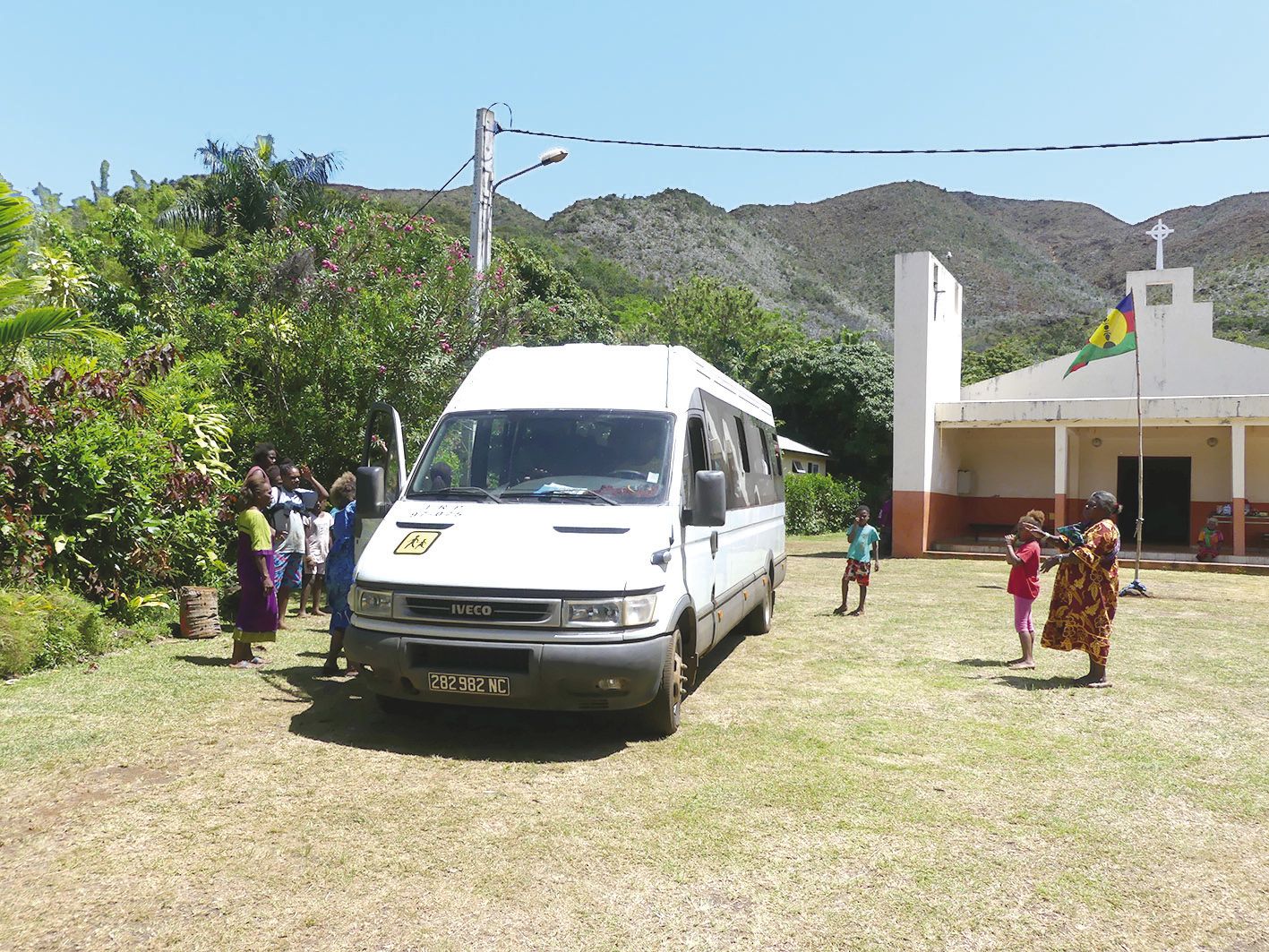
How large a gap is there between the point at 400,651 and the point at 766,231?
11918 cm

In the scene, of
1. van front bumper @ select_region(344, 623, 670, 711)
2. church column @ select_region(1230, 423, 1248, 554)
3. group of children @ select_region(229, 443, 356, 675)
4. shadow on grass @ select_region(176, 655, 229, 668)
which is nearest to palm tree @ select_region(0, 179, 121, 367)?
group of children @ select_region(229, 443, 356, 675)

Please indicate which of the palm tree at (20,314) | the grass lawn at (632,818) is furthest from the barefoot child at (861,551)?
the palm tree at (20,314)

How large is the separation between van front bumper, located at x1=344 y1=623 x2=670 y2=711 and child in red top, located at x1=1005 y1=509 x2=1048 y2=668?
424cm

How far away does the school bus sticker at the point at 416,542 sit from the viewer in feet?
20.7

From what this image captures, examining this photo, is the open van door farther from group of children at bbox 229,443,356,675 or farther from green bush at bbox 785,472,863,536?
green bush at bbox 785,472,863,536

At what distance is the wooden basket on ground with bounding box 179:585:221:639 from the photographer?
941cm

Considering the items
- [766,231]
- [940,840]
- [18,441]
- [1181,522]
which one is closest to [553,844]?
[940,840]

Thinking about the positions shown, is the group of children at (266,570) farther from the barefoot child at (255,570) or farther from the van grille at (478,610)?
the van grille at (478,610)

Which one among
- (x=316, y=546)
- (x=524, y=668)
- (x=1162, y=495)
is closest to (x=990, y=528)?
(x=1162, y=495)

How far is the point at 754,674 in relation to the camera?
8.88m

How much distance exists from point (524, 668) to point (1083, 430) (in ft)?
75.8

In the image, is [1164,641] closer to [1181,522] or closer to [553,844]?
[553,844]

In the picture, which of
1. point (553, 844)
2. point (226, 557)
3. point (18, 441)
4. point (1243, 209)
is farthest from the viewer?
point (1243, 209)

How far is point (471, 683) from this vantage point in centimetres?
591
